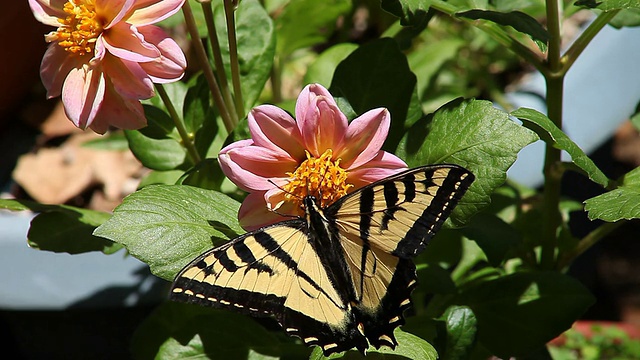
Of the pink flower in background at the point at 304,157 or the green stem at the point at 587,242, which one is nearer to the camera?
the pink flower in background at the point at 304,157

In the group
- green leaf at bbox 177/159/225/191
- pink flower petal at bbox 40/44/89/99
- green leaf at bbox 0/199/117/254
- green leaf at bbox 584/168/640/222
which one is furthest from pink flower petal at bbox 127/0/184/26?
green leaf at bbox 584/168/640/222

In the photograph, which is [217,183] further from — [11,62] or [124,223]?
[11,62]

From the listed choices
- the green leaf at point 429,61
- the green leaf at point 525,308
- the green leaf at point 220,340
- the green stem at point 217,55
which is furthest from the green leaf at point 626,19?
the green leaf at point 220,340

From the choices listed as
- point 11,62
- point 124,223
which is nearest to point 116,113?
point 124,223

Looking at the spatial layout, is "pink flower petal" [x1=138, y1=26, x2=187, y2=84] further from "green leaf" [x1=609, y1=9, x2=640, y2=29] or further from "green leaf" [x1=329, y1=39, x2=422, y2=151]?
"green leaf" [x1=609, y1=9, x2=640, y2=29]

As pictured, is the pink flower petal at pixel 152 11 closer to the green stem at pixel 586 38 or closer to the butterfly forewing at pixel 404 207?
the butterfly forewing at pixel 404 207

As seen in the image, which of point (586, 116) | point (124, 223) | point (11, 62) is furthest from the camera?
point (11, 62)

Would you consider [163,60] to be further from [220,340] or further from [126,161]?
[126,161]
